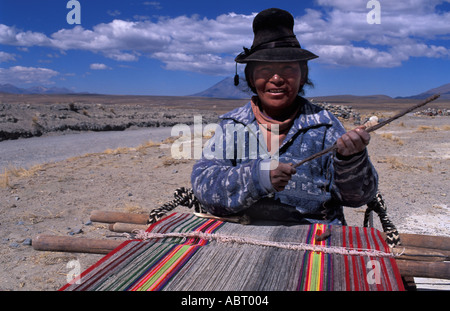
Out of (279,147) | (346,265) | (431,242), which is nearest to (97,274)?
(346,265)

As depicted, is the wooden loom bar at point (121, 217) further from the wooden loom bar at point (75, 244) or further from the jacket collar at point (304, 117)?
the jacket collar at point (304, 117)

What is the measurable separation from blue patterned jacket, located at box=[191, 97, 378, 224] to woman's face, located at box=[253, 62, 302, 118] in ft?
0.48

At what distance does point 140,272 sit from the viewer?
4.95 feet

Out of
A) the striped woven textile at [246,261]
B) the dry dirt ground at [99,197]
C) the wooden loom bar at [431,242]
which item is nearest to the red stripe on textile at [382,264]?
the striped woven textile at [246,261]

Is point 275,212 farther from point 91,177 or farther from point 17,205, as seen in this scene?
point 91,177

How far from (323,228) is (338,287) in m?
0.53

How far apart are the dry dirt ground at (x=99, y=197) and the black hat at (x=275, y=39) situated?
2030 millimetres

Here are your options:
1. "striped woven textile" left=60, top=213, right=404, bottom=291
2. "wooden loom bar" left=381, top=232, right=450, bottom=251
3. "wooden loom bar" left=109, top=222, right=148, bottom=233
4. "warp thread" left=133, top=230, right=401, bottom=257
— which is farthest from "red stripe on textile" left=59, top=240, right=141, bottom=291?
"wooden loom bar" left=381, top=232, right=450, bottom=251

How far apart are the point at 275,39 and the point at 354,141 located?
0.77 metres

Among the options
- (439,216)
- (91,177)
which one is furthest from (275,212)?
(91,177)

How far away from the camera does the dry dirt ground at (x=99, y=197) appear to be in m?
3.60

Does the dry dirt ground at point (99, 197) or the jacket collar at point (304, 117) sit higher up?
the jacket collar at point (304, 117)

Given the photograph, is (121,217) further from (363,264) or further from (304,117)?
(363,264)

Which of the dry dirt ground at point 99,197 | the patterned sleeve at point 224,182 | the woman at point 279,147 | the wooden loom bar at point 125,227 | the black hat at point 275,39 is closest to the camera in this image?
the patterned sleeve at point 224,182
